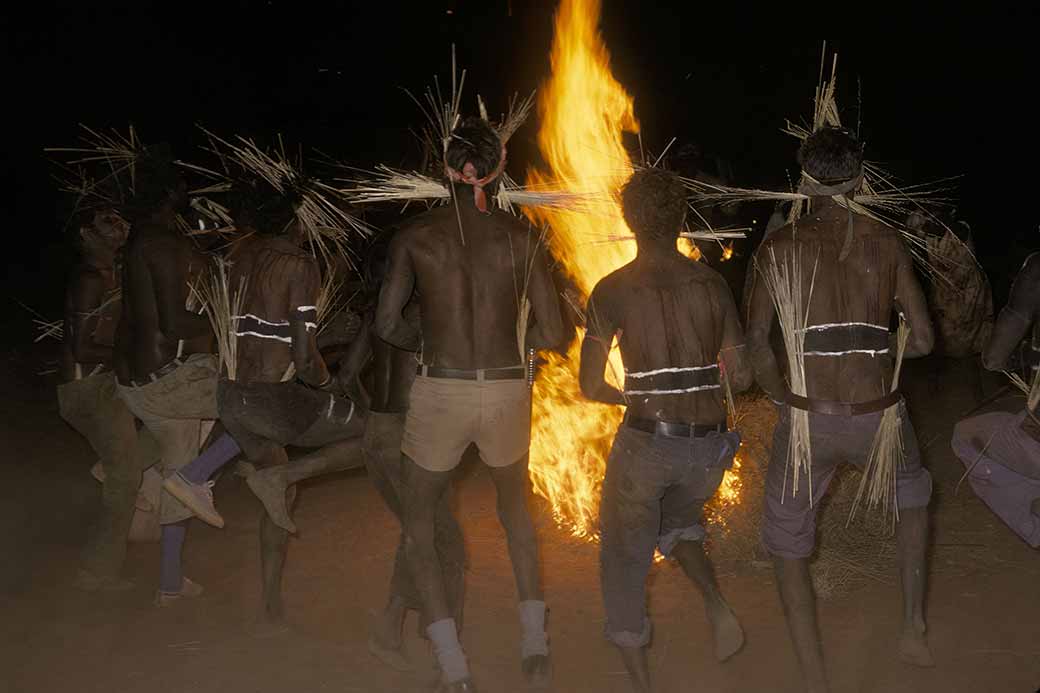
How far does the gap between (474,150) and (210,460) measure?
7.03ft

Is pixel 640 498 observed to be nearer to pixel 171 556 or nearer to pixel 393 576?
pixel 393 576

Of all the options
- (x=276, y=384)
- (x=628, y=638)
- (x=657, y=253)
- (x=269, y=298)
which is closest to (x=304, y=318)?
(x=269, y=298)

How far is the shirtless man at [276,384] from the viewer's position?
4.95 meters

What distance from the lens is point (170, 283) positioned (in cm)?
538

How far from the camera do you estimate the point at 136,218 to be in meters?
5.50

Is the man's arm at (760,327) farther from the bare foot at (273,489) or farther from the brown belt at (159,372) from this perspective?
the brown belt at (159,372)

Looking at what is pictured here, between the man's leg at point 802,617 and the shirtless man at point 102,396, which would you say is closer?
the man's leg at point 802,617

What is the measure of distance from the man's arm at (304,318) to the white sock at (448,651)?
125 cm

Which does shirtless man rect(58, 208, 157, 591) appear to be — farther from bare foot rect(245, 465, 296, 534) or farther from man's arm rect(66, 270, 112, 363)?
bare foot rect(245, 465, 296, 534)

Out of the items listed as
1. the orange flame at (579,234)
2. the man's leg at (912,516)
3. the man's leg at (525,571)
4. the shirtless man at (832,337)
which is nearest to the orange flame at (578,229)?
the orange flame at (579,234)

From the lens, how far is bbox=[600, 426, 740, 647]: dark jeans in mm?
4062

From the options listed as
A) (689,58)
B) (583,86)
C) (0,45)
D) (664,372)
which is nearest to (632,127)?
(583,86)

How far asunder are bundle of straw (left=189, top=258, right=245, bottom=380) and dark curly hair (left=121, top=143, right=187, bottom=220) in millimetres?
398

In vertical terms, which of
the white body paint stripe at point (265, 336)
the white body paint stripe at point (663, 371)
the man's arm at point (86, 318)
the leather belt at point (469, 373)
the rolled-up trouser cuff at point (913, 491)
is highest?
the white body paint stripe at point (663, 371)
